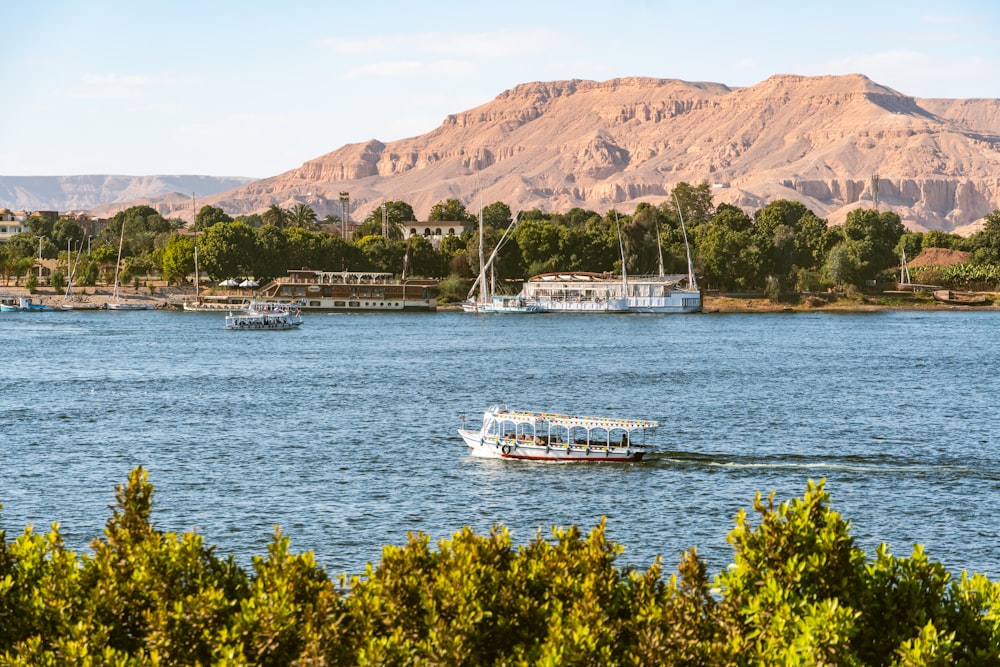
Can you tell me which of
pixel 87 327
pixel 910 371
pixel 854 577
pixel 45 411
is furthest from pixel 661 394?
pixel 87 327

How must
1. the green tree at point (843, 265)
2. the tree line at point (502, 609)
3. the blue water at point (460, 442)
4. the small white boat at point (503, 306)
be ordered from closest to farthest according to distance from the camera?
1. the tree line at point (502, 609)
2. the blue water at point (460, 442)
3. the small white boat at point (503, 306)
4. the green tree at point (843, 265)

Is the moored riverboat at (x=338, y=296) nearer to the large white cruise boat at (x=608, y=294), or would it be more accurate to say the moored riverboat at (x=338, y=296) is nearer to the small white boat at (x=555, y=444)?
the large white cruise boat at (x=608, y=294)

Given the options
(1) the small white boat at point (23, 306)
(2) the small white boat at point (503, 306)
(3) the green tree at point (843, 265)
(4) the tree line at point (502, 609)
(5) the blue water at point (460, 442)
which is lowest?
(5) the blue water at point (460, 442)

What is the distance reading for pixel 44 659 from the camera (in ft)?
61.1

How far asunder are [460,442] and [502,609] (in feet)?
133

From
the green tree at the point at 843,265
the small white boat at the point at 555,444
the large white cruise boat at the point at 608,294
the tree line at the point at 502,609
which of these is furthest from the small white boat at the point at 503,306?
the tree line at the point at 502,609

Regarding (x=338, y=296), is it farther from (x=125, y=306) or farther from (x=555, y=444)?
(x=555, y=444)

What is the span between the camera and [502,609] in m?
20.3

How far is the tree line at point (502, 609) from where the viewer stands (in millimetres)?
18891

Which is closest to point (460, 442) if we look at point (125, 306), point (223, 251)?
point (223, 251)

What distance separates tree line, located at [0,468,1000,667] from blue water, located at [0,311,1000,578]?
16886 millimetres

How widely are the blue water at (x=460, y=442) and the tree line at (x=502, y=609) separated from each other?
16886 millimetres

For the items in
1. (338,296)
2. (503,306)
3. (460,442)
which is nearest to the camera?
(460,442)

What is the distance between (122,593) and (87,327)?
139 metres
